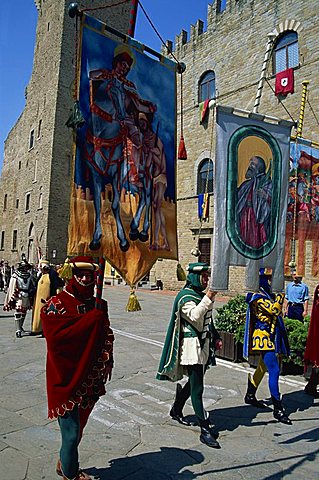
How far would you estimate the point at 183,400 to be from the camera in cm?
463

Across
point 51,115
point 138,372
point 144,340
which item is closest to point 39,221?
point 51,115

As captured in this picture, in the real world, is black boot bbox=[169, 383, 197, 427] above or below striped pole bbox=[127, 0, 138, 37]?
below

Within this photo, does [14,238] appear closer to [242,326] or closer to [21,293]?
[21,293]

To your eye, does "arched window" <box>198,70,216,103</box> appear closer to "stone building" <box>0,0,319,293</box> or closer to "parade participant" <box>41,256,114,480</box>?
"stone building" <box>0,0,319,293</box>

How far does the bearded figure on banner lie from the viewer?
14.6 ft

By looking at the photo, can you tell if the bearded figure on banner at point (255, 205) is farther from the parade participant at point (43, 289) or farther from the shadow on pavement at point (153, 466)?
the parade participant at point (43, 289)

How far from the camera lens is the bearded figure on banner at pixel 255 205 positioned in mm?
4461

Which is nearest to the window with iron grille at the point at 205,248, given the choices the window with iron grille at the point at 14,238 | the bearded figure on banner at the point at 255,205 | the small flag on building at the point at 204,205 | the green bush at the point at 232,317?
the small flag on building at the point at 204,205

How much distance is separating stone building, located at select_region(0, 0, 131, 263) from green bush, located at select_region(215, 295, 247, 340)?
77.1 ft

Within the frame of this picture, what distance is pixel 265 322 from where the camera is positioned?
508 centimetres

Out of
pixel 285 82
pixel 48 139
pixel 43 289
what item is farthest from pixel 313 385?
pixel 48 139

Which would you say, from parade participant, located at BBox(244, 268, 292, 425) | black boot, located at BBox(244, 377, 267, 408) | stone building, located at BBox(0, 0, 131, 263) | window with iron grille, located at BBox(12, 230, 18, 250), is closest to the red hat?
parade participant, located at BBox(244, 268, 292, 425)

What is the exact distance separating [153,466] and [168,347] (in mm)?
1226

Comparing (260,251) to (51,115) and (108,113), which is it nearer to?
(108,113)
